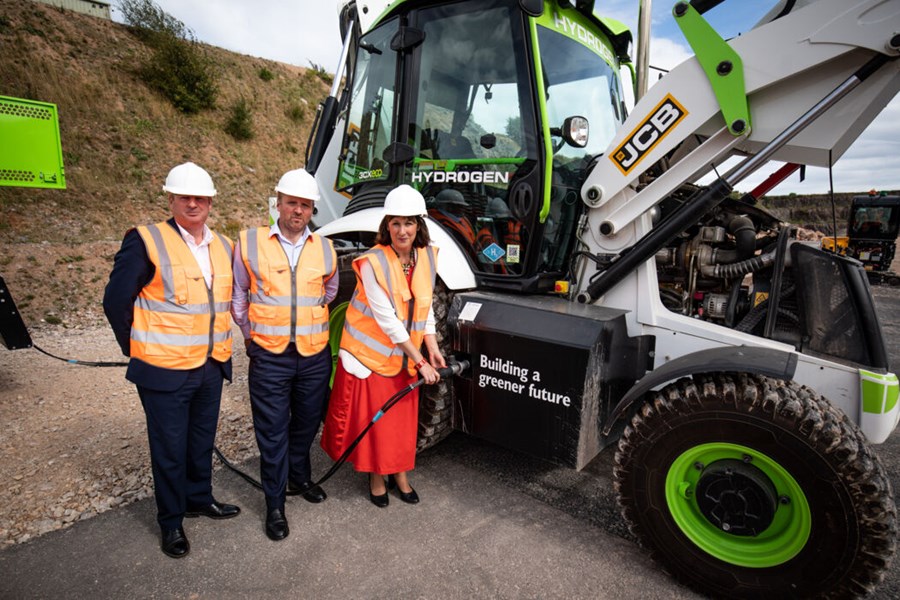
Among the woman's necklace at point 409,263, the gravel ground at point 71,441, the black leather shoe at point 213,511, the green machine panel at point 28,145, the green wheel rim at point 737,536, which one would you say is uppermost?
the green machine panel at point 28,145

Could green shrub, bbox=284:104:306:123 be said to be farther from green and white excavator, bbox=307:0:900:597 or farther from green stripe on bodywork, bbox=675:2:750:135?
green stripe on bodywork, bbox=675:2:750:135

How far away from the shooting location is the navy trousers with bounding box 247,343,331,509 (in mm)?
2615

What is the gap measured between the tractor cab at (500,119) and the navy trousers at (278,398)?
122cm

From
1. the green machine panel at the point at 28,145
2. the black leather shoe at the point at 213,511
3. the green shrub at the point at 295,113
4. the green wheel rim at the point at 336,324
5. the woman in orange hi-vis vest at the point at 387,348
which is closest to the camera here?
the woman in orange hi-vis vest at the point at 387,348

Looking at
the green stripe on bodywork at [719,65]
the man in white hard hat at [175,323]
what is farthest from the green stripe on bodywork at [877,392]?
the man in white hard hat at [175,323]

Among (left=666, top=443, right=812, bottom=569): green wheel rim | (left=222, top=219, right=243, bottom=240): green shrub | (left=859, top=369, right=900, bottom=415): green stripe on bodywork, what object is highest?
(left=859, top=369, right=900, bottom=415): green stripe on bodywork

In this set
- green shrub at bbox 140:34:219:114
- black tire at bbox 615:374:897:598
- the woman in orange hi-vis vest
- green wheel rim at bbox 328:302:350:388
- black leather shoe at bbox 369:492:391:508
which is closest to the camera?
black tire at bbox 615:374:897:598

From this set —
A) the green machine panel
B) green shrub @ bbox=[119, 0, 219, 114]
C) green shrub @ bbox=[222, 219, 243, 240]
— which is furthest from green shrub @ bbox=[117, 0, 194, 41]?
the green machine panel

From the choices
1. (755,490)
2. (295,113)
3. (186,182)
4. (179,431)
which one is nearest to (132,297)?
(186,182)

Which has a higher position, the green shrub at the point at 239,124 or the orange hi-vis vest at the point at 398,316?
the green shrub at the point at 239,124

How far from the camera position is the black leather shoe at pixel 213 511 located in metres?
2.79

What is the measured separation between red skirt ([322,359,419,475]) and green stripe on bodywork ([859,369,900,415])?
2164mm

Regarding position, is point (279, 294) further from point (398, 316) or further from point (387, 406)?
point (387, 406)

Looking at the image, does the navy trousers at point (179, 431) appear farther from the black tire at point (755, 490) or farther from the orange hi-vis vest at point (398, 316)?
the black tire at point (755, 490)
